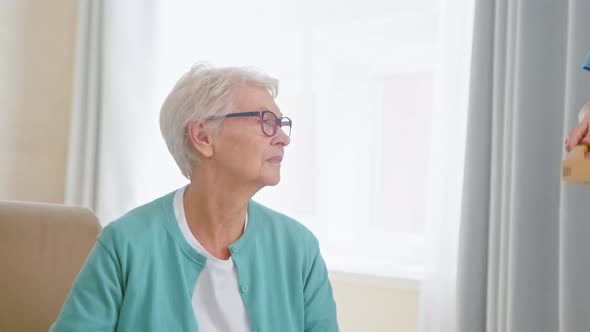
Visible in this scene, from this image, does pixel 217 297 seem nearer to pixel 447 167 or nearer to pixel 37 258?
pixel 37 258

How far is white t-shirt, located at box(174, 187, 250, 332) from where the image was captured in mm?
1210

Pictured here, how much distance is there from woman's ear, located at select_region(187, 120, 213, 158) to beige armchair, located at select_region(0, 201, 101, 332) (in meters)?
0.53

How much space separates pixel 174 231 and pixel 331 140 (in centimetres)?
136

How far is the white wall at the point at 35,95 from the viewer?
288 cm

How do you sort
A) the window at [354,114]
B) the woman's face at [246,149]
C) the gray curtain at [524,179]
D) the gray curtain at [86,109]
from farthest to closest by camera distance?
the gray curtain at [86,109]
the window at [354,114]
the gray curtain at [524,179]
the woman's face at [246,149]

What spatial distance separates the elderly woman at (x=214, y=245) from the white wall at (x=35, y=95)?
6.36 feet

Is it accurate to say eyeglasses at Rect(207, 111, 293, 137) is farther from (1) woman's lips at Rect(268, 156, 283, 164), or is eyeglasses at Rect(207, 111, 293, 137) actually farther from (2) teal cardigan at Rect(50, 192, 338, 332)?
(2) teal cardigan at Rect(50, 192, 338, 332)

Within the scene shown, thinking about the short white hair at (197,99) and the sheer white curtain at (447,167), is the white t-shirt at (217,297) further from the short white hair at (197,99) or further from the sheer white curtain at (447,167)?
the sheer white curtain at (447,167)

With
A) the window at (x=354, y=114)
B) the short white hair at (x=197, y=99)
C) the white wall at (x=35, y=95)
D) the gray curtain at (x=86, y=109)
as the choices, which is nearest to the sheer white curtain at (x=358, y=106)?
the window at (x=354, y=114)

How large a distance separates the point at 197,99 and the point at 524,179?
107 centimetres


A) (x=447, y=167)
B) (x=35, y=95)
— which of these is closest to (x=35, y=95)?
(x=35, y=95)

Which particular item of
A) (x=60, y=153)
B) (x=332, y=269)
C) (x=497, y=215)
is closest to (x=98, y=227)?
(x=332, y=269)

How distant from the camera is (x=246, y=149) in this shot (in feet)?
4.21

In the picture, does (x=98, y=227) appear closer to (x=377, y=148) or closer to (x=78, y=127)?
(x=377, y=148)
